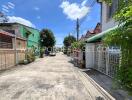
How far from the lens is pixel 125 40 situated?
15.8ft

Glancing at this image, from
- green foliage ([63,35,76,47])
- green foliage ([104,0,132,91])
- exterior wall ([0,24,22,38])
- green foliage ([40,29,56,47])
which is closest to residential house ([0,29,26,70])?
exterior wall ([0,24,22,38])

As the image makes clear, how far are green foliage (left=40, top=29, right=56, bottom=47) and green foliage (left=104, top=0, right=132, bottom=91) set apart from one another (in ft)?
175

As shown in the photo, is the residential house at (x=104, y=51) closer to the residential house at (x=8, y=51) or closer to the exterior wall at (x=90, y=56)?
the exterior wall at (x=90, y=56)

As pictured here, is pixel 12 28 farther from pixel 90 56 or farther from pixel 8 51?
pixel 90 56

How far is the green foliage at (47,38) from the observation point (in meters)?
58.5

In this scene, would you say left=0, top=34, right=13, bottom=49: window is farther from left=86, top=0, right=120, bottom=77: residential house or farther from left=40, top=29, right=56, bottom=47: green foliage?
left=40, top=29, right=56, bottom=47: green foliage

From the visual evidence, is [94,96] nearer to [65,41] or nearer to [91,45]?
[91,45]

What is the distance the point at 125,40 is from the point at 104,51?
11.7 meters

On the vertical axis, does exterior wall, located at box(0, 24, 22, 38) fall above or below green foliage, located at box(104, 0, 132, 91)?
above

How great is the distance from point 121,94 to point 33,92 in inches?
153

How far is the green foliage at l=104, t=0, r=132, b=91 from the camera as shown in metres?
4.77

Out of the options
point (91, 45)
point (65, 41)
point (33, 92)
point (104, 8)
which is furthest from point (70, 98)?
point (65, 41)

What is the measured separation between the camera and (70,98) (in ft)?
28.6

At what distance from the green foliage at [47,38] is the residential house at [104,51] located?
3784 cm
